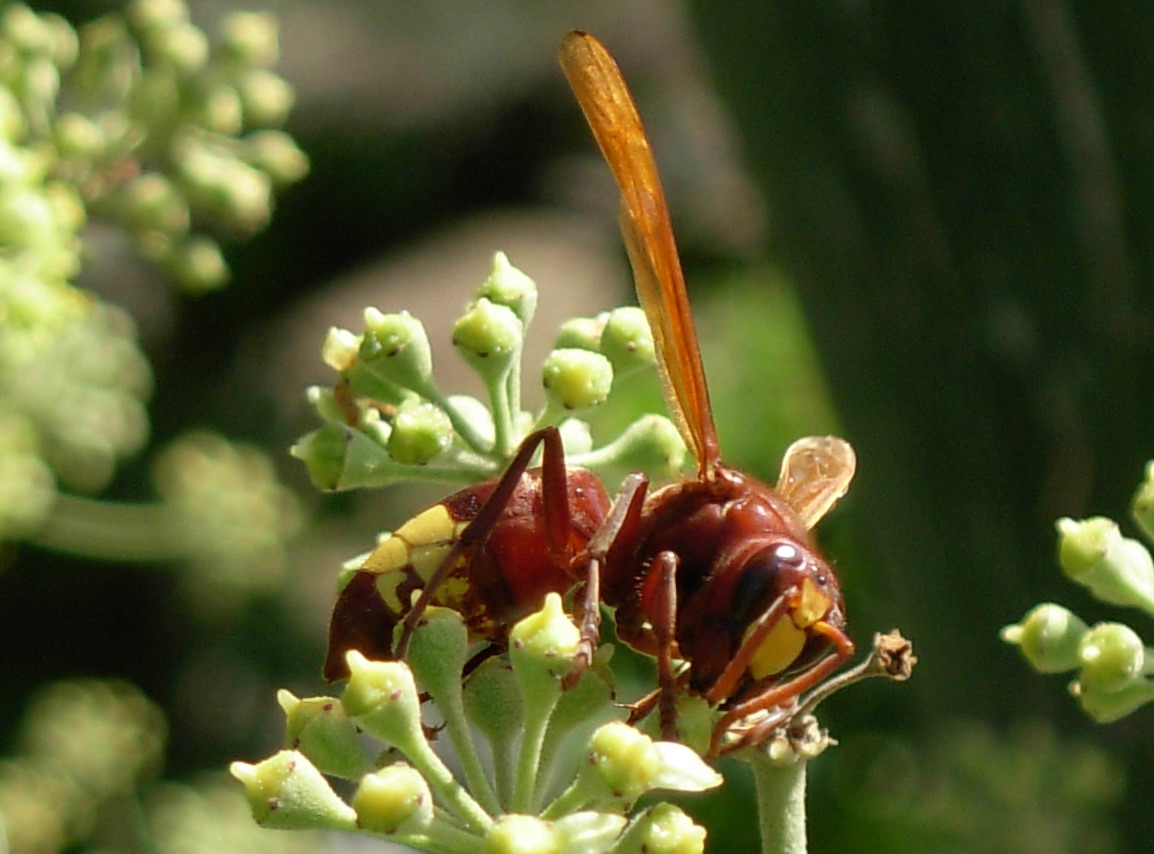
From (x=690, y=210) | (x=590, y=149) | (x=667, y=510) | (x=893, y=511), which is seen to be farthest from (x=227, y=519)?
(x=590, y=149)

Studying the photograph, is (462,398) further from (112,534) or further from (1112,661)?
(112,534)

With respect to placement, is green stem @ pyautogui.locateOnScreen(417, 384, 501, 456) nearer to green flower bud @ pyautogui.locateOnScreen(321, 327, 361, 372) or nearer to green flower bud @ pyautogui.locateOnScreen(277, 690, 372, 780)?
green flower bud @ pyautogui.locateOnScreen(321, 327, 361, 372)

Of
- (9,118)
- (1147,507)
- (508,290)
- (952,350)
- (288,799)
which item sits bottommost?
(952,350)

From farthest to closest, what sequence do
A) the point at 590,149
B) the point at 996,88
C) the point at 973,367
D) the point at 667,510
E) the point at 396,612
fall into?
the point at 590,149 < the point at 973,367 < the point at 996,88 < the point at 667,510 < the point at 396,612

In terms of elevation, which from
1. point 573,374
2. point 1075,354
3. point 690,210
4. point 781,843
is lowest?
point 690,210

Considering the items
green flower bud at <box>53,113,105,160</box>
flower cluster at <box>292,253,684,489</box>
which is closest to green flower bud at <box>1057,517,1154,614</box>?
flower cluster at <box>292,253,684,489</box>

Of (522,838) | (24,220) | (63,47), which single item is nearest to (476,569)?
(522,838)

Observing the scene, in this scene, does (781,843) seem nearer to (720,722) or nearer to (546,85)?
(720,722)
